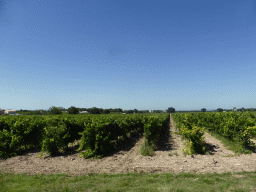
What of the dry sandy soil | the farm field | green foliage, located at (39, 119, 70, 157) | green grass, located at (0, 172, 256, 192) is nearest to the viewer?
green grass, located at (0, 172, 256, 192)

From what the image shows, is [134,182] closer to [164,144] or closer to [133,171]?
[133,171]

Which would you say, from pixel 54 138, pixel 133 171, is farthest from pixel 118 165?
pixel 54 138

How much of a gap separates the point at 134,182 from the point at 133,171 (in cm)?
120

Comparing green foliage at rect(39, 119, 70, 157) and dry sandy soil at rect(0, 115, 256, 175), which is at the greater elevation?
green foliage at rect(39, 119, 70, 157)

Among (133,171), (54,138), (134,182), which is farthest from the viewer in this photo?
(54,138)

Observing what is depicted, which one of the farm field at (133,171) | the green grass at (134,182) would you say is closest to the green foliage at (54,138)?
the farm field at (133,171)

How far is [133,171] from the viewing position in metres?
5.75

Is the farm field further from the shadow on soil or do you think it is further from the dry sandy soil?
the shadow on soil

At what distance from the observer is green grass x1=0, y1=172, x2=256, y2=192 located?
13.4 feet

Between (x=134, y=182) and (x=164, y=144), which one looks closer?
(x=134, y=182)

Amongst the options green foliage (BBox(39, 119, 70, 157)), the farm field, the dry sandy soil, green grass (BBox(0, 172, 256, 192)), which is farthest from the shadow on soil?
green foliage (BBox(39, 119, 70, 157))

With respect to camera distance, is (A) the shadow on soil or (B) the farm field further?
(A) the shadow on soil

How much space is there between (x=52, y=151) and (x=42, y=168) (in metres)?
1.90

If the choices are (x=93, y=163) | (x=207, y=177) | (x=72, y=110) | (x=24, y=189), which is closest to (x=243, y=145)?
(x=207, y=177)
